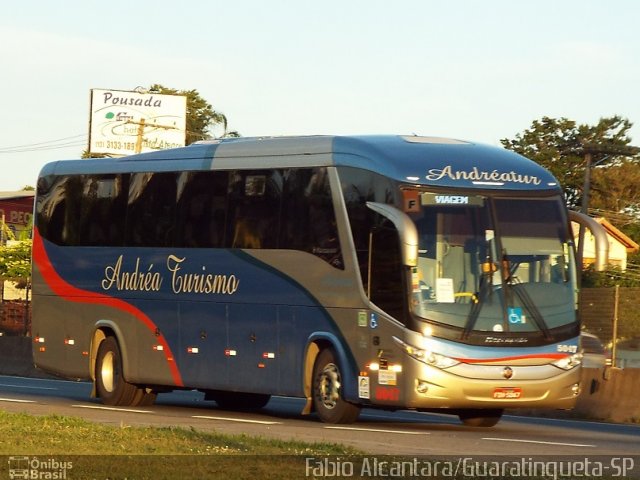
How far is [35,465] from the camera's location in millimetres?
12203

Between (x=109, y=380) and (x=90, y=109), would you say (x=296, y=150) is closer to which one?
(x=109, y=380)

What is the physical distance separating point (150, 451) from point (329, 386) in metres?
6.56

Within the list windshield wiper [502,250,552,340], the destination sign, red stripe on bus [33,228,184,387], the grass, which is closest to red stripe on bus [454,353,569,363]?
windshield wiper [502,250,552,340]

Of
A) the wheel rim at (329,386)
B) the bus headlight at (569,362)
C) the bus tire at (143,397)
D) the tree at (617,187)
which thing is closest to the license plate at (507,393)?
the bus headlight at (569,362)

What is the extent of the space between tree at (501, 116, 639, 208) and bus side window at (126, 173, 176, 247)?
5652 cm

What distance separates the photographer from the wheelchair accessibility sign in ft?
62.1

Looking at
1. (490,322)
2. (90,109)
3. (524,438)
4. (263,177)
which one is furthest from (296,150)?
(90,109)

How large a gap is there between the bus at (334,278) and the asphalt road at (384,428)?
448mm

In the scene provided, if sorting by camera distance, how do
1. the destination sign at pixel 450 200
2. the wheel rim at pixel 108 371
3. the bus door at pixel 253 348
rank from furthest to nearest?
the wheel rim at pixel 108 371 < the bus door at pixel 253 348 < the destination sign at pixel 450 200

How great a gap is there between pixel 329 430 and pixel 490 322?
2372mm

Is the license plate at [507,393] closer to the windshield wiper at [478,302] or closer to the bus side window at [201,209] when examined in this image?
the windshield wiper at [478,302]

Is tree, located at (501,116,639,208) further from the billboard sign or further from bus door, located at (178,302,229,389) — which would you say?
bus door, located at (178,302,229,389)

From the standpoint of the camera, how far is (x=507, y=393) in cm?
1888

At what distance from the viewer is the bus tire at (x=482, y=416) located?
67.8ft
